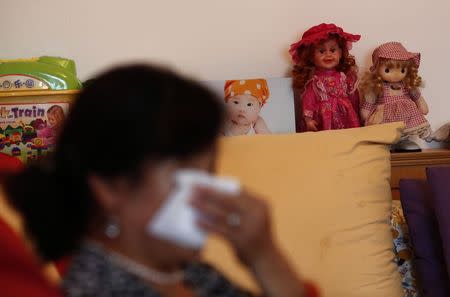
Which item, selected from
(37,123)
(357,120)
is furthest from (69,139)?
(357,120)

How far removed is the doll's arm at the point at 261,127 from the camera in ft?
4.50

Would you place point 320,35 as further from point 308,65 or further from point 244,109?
point 244,109

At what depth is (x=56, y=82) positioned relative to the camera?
1305mm

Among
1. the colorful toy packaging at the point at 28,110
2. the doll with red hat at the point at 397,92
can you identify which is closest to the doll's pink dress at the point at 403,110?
the doll with red hat at the point at 397,92

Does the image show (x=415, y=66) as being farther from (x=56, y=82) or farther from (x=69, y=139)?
(x=69, y=139)

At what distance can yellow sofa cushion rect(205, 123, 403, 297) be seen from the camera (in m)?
0.91

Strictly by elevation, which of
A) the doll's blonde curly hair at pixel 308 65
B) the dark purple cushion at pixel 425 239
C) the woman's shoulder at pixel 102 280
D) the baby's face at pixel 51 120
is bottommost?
the dark purple cushion at pixel 425 239

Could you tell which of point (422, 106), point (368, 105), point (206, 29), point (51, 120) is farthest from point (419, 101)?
point (51, 120)

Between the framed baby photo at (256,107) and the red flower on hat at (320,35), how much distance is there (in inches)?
4.9

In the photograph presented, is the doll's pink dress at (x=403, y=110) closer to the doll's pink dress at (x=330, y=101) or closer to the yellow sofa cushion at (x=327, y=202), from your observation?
the doll's pink dress at (x=330, y=101)

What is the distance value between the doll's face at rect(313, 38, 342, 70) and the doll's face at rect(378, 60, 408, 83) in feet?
0.38

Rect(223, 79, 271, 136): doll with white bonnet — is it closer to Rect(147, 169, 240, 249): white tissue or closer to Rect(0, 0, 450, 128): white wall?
Rect(0, 0, 450, 128): white wall

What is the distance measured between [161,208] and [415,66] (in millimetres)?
1106

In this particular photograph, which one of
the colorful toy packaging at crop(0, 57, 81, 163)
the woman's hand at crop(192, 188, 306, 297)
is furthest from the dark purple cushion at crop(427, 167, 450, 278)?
the colorful toy packaging at crop(0, 57, 81, 163)
